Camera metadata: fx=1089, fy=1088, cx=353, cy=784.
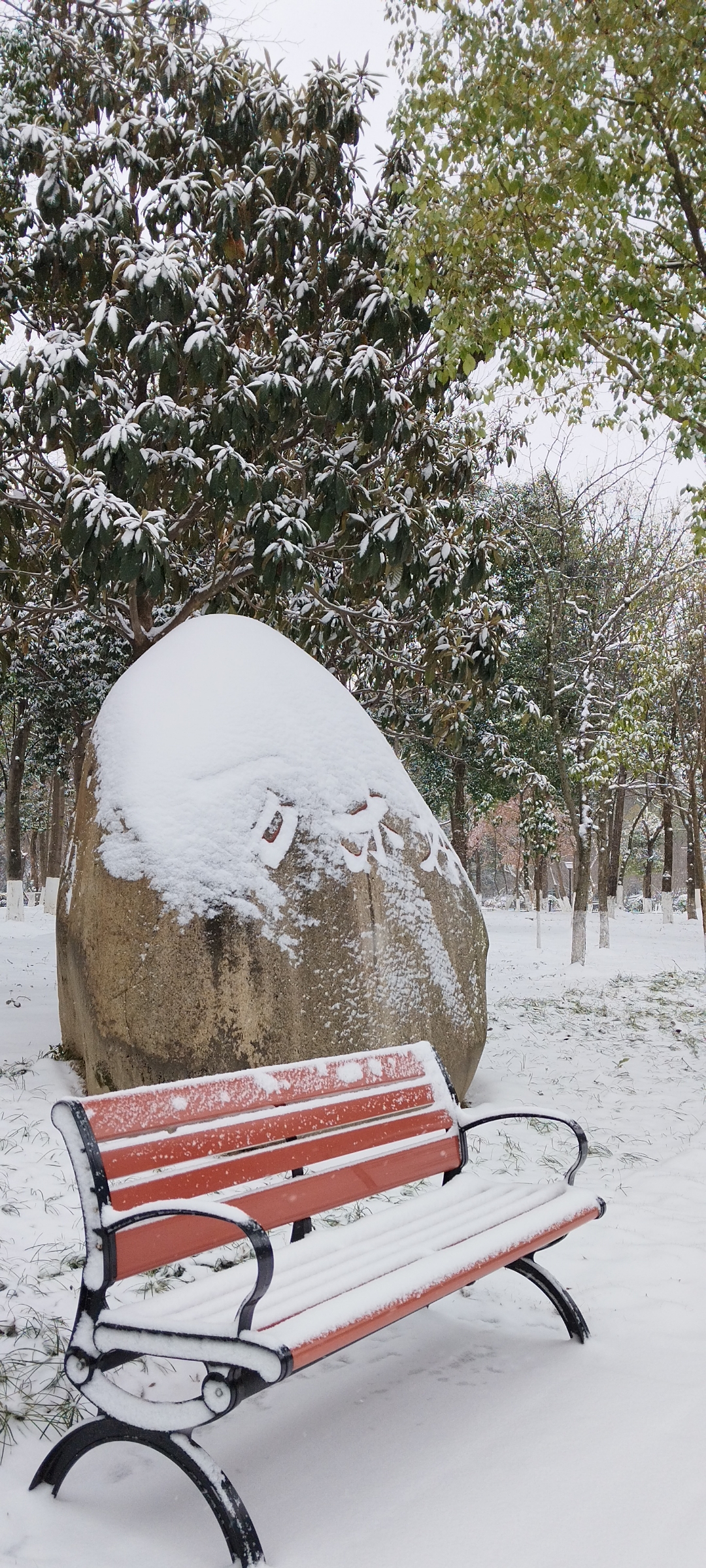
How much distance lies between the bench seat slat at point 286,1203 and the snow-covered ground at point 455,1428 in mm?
491

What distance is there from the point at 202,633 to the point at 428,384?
13.0 feet

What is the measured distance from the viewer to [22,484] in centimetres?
839

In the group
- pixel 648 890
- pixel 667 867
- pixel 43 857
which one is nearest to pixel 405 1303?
pixel 667 867

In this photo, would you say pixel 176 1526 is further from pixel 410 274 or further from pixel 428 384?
pixel 428 384

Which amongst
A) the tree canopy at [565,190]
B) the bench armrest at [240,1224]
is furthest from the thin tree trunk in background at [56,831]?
the bench armrest at [240,1224]

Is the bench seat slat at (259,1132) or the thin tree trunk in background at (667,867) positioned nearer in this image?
the bench seat slat at (259,1132)

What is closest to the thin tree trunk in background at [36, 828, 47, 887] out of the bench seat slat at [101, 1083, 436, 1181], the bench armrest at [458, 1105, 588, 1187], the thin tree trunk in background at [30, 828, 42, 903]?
the thin tree trunk in background at [30, 828, 42, 903]

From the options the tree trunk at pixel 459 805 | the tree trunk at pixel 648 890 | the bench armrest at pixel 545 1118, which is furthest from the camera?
the tree trunk at pixel 648 890

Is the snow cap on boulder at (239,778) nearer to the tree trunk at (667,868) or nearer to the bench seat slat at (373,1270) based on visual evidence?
the bench seat slat at (373,1270)

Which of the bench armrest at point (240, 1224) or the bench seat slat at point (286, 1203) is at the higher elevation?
the bench armrest at point (240, 1224)

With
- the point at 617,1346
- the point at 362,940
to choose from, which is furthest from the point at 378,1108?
the point at 362,940

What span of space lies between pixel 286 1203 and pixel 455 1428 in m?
0.70

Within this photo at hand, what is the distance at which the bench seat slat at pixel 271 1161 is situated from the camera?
2.59m

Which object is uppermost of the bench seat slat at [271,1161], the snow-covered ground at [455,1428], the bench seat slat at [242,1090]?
the bench seat slat at [242,1090]
